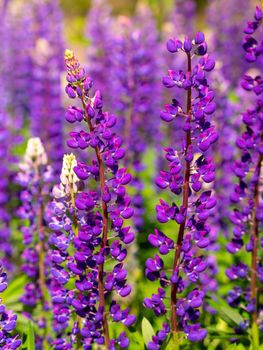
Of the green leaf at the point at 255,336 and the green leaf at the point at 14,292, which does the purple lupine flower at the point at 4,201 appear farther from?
the green leaf at the point at 255,336

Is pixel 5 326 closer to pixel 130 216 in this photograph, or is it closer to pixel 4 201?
pixel 130 216

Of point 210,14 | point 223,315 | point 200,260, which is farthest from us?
point 210,14

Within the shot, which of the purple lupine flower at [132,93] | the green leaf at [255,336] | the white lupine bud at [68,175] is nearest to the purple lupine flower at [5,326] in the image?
the white lupine bud at [68,175]

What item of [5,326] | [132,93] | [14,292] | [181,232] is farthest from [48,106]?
[5,326]

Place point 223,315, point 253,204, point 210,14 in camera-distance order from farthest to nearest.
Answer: point 210,14 < point 223,315 < point 253,204

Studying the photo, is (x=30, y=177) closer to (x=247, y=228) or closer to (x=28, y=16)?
(x=247, y=228)

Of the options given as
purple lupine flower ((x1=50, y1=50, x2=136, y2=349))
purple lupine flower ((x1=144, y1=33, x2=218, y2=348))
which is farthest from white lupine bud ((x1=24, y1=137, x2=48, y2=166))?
purple lupine flower ((x1=144, y1=33, x2=218, y2=348))

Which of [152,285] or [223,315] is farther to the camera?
[152,285]

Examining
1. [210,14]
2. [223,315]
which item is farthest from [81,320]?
[210,14]
